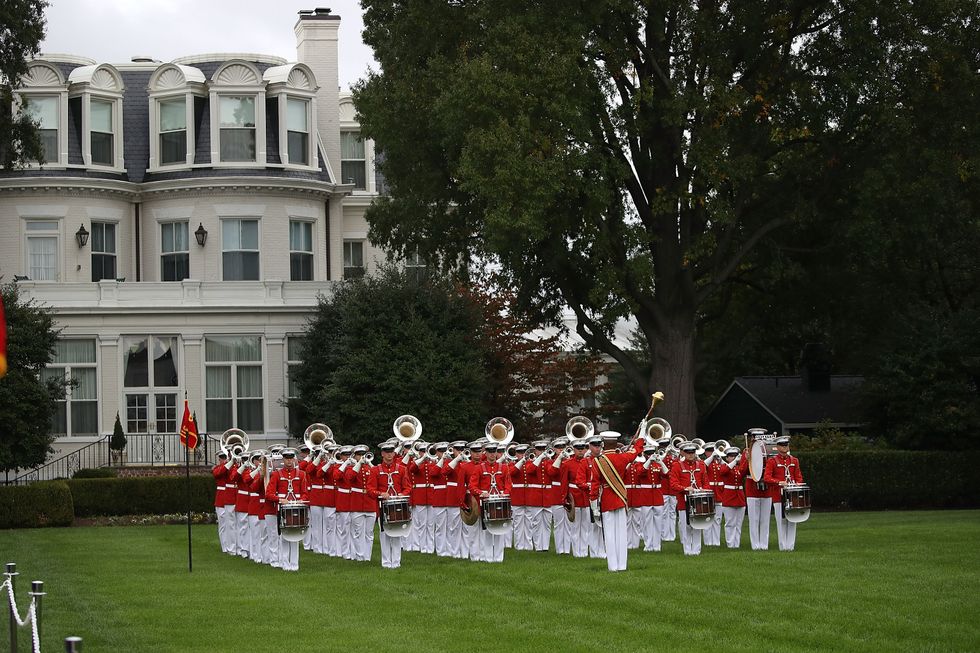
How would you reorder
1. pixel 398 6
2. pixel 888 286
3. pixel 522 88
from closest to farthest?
1. pixel 522 88
2. pixel 398 6
3. pixel 888 286

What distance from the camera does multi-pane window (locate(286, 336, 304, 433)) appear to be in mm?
42031

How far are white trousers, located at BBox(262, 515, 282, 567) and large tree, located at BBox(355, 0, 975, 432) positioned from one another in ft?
33.9

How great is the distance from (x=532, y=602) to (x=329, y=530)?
27.4ft

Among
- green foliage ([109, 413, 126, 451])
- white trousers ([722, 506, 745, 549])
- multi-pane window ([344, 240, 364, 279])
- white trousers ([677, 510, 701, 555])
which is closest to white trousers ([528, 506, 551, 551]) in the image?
white trousers ([677, 510, 701, 555])

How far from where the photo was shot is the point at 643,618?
54.4 ft

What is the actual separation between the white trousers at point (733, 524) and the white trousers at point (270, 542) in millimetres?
7908

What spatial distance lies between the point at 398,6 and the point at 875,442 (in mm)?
17877

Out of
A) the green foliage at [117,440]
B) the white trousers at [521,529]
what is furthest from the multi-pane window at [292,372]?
the white trousers at [521,529]

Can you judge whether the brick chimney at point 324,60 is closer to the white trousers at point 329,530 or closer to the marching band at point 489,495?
the marching band at point 489,495

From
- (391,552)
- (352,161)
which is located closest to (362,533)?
(391,552)

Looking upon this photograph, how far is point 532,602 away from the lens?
18219 millimetres

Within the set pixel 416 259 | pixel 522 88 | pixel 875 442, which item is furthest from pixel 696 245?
pixel 416 259

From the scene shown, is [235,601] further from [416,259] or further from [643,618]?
[416,259]

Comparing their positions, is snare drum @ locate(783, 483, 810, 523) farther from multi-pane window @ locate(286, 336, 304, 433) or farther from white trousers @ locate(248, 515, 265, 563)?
multi-pane window @ locate(286, 336, 304, 433)
